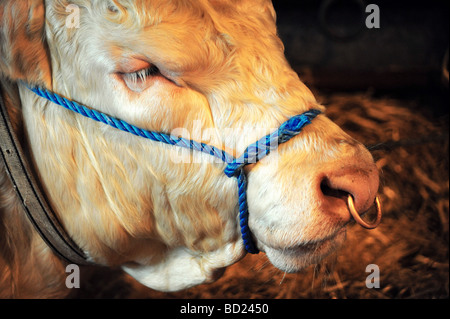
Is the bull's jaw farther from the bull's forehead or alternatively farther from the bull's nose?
the bull's forehead

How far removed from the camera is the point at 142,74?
1287 mm

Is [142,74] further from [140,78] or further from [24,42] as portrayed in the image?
[24,42]

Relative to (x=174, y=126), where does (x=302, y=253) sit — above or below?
below

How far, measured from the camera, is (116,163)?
142cm

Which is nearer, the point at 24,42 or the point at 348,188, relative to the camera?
the point at 348,188


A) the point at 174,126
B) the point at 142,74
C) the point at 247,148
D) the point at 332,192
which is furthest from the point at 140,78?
the point at 332,192

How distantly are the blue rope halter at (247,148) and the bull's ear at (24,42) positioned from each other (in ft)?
0.17

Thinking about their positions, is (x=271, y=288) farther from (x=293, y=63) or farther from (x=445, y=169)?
(x=293, y=63)

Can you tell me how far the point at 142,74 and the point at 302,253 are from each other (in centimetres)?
61

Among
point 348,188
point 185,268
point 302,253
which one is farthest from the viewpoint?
point 185,268

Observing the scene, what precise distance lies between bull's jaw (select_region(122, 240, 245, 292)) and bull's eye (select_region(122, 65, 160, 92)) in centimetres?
50

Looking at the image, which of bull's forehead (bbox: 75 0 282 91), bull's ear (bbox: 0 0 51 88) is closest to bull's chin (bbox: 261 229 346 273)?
bull's forehead (bbox: 75 0 282 91)
